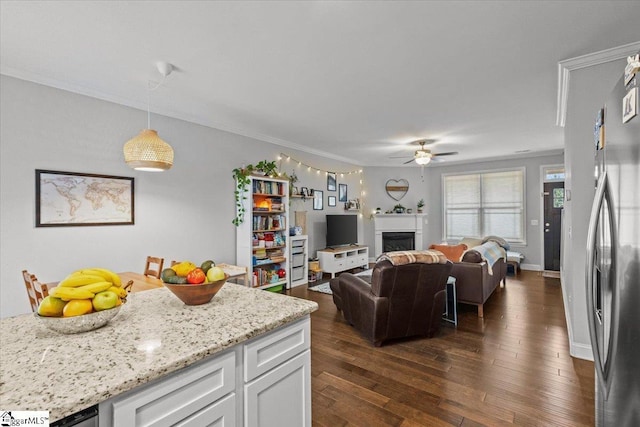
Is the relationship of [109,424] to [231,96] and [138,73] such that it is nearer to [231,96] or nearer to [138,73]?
[138,73]

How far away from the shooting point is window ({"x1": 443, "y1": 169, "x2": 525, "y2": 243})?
7254mm

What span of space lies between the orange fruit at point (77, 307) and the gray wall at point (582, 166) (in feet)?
11.7

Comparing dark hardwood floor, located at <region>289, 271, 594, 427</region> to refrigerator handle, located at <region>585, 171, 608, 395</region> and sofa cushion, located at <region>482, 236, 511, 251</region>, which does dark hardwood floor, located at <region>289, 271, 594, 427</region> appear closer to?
refrigerator handle, located at <region>585, 171, 608, 395</region>

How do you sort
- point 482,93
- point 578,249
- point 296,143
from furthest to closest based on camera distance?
point 296,143, point 482,93, point 578,249

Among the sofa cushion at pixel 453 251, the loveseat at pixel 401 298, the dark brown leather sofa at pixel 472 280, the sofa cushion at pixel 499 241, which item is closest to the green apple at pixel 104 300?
the loveseat at pixel 401 298

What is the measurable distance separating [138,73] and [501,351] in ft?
14.8

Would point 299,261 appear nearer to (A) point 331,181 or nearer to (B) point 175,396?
(A) point 331,181

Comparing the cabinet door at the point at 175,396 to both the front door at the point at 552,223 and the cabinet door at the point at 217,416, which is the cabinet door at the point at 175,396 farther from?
the front door at the point at 552,223

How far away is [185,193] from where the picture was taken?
4242mm

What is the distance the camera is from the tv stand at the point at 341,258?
245 inches

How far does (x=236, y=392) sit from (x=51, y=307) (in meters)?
0.73

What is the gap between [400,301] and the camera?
306cm

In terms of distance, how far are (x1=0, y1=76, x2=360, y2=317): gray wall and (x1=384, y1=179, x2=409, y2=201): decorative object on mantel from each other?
4.51 meters

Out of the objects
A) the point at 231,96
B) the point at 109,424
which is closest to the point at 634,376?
the point at 109,424
